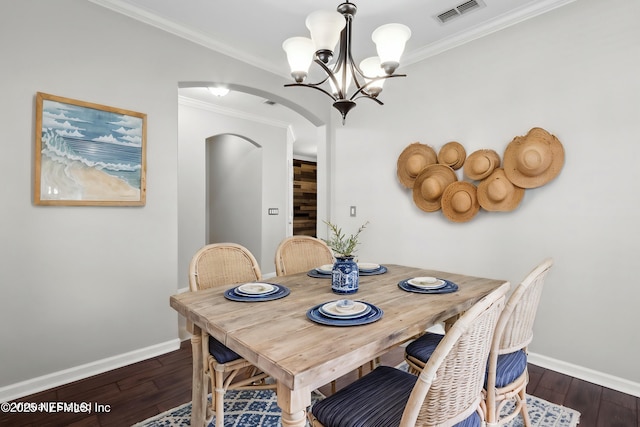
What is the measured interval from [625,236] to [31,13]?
3.87m

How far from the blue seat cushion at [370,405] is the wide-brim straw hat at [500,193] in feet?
5.45

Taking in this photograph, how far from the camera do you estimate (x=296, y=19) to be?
251 centimetres

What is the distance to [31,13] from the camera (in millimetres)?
2012

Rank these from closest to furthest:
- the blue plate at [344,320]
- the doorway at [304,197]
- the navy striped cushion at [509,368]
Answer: the blue plate at [344,320]
the navy striped cushion at [509,368]
the doorway at [304,197]

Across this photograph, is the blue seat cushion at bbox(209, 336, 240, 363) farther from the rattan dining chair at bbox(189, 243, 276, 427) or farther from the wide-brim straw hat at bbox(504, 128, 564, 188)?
the wide-brim straw hat at bbox(504, 128, 564, 188)

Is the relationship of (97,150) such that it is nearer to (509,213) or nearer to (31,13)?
(31,13)

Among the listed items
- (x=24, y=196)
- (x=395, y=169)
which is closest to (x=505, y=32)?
(x=395, y=169)

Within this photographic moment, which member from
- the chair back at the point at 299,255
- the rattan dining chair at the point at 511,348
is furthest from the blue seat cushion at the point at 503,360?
the chair back at the point at 299,255

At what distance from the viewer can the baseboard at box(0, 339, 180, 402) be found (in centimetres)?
196

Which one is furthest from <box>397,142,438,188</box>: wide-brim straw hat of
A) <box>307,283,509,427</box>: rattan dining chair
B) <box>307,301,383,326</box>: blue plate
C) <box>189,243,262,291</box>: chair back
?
<box>307,283,509,427</box>: rattan dining chair

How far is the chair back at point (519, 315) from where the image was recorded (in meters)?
1.19

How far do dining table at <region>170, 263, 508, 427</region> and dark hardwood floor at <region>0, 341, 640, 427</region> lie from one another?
56 cm

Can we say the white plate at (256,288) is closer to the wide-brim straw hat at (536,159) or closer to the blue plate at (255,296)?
the blue plate at (255,296)

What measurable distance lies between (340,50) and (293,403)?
176 centimetres
